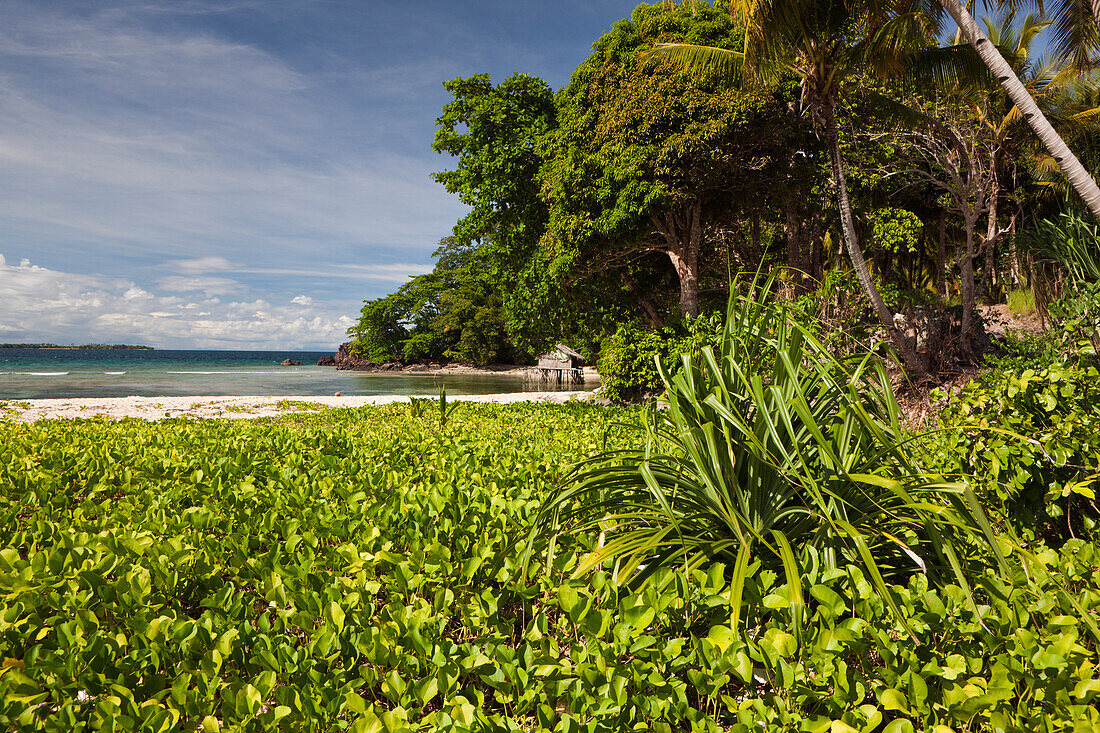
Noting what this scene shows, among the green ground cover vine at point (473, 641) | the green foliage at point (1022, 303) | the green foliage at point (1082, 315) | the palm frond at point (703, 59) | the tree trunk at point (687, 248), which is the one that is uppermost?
the palm frond at point (703, 59)

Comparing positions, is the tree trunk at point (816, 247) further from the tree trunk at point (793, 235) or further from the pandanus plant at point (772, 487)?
the pandanus plant at point (772, 487)

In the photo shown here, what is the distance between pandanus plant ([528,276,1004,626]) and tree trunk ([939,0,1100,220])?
8937mm

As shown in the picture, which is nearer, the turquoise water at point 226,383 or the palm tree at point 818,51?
the palm tree at point 818,51

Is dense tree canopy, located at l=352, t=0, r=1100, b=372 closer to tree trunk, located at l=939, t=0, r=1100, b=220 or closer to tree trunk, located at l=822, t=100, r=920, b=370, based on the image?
tree trunk, located at l=822, t=100, r=920, b=370

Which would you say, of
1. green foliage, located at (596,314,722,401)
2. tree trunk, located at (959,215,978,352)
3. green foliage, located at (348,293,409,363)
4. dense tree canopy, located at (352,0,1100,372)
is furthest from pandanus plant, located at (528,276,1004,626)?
green foliage, located at (348,293,409,363)

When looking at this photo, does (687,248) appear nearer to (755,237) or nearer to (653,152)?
(755,237)

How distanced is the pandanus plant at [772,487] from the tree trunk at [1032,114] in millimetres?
8937

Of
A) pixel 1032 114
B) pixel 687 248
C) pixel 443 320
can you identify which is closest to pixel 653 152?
pixel 687 248

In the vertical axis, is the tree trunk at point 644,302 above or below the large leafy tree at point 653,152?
below

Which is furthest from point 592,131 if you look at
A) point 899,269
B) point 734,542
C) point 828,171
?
point 899,269

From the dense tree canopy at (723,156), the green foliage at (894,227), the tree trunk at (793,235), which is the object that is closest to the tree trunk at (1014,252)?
the dense tree canopy at (723,156)

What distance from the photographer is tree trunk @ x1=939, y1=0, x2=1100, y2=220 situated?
8.02 meters

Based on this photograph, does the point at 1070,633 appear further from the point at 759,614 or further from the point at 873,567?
the point at 759,614

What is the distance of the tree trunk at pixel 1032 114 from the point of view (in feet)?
26.3
